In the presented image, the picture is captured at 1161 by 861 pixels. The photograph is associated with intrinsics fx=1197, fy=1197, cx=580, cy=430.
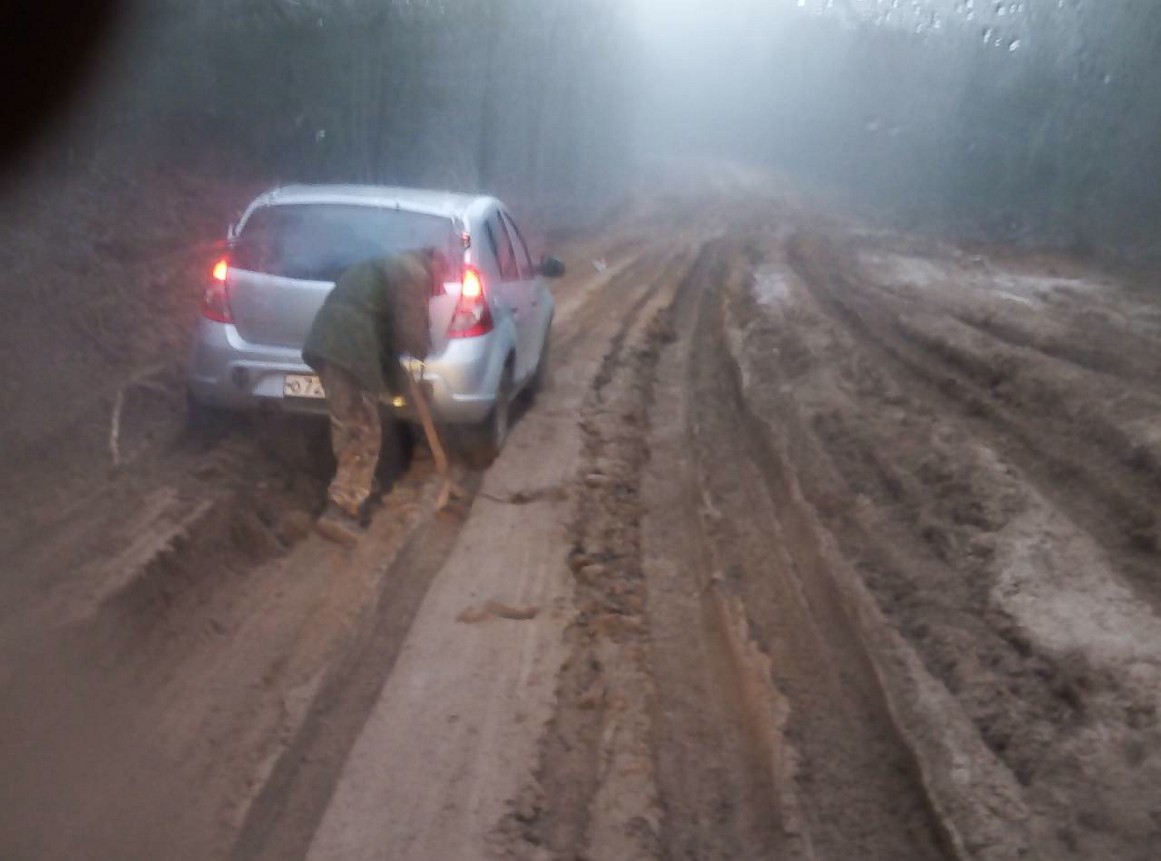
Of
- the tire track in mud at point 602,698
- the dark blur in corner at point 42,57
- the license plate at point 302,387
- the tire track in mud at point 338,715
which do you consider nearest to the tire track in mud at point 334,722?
the tire track in mud at point 338,715

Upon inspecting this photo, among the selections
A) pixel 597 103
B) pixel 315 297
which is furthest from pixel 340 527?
pixel 597 103

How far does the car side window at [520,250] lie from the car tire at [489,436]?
45.7 inches

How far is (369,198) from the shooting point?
7512 millimetres

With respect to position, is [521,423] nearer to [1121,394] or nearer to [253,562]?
[253,562]

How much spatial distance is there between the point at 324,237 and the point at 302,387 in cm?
93

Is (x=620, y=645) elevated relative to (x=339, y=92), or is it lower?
lower

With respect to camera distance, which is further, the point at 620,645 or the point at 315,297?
the point at 315,297

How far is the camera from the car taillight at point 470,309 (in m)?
7.41

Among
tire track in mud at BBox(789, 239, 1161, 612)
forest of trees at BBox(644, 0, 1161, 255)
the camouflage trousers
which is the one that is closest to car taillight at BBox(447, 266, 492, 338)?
the camouflage trousers

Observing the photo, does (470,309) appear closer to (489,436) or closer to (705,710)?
(489,436)

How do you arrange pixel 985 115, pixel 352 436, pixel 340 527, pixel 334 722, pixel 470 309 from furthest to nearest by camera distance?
pixel 985 115
pixel 470 309
pixel 352 436
pixel 340 527
pixel 334 722

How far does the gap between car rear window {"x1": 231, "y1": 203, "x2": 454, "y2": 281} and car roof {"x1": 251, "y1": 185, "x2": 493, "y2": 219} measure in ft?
0.16

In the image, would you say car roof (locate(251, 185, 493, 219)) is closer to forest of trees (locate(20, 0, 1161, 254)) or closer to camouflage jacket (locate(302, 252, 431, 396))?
camouflage jacket (locate(302, 252, 431, 396))

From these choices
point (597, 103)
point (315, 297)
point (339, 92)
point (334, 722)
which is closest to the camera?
point (334, 722)
